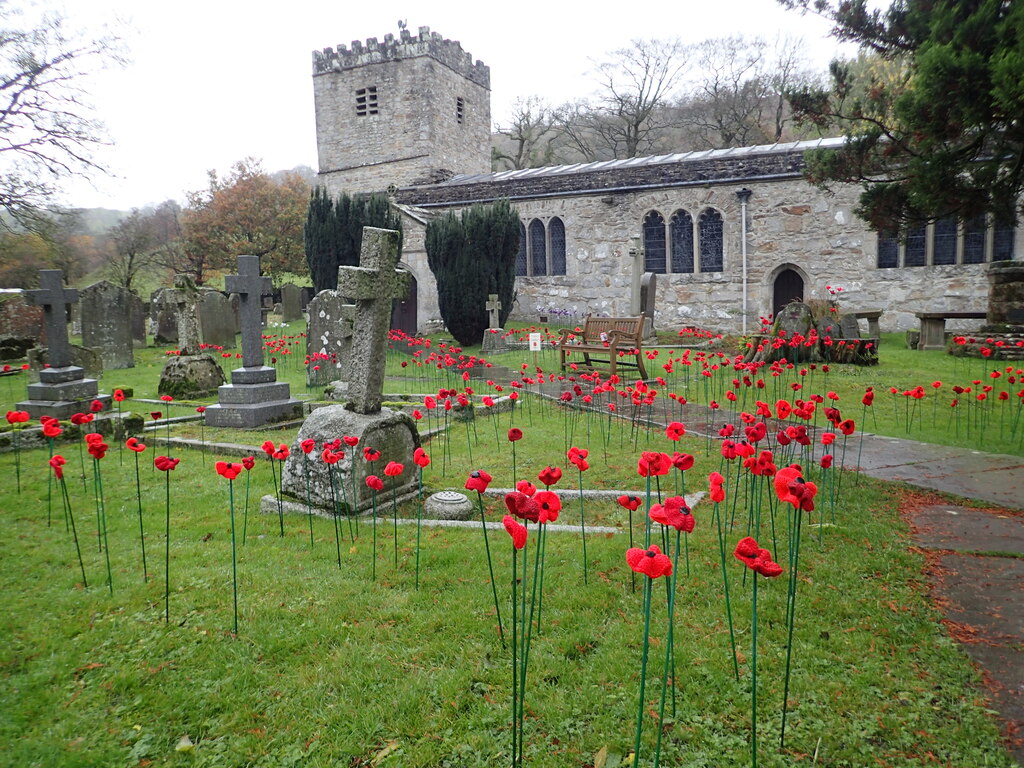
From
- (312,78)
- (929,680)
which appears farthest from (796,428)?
(312,78)

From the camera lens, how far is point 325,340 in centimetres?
1184

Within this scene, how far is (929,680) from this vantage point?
254 cm

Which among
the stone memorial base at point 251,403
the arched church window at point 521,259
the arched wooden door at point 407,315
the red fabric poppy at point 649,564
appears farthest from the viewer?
the arched church window at point 521,259

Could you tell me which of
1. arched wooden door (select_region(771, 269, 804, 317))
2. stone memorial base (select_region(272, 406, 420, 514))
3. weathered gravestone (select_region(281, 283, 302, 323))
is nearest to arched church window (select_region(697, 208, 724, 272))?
arched wooden door (select_region(771, 269, 804, 317))

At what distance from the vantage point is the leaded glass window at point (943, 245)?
17.2 meters

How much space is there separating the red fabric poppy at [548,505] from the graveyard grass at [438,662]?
791 mm

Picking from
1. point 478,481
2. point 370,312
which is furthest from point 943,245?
point 478,481

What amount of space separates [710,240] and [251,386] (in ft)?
51.1

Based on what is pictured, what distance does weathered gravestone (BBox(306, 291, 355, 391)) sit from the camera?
37.7 ft

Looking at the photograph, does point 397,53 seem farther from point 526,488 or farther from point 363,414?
point 526,488

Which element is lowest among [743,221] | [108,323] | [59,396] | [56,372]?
[59,396]

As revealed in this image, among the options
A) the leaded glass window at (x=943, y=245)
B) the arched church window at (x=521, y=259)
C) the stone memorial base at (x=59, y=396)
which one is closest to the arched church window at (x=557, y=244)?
the arched church window at (x=521, y=259)

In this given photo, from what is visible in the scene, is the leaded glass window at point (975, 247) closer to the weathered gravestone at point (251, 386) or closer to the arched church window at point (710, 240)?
the arched church window at point (710, 240)

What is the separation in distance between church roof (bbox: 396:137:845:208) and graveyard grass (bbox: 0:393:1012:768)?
16.9m
